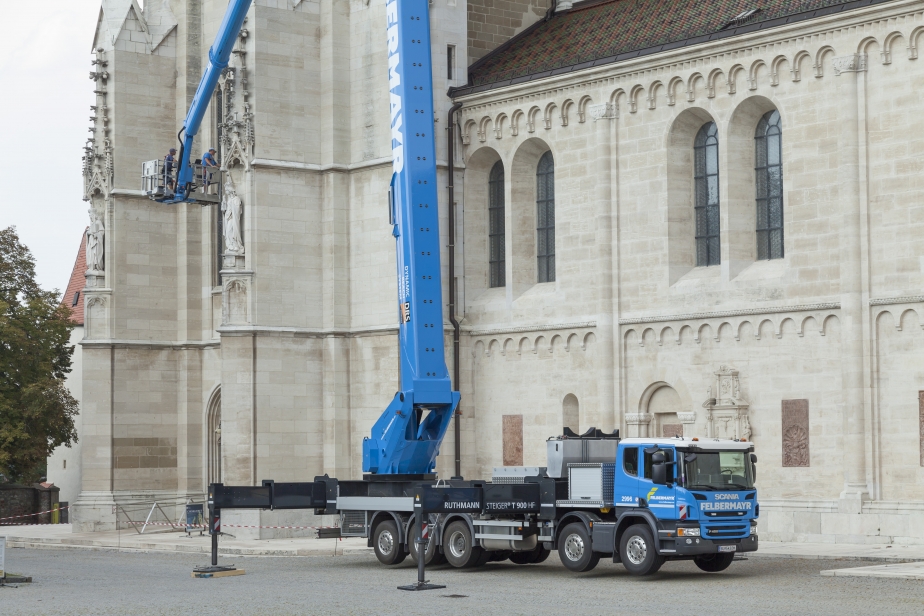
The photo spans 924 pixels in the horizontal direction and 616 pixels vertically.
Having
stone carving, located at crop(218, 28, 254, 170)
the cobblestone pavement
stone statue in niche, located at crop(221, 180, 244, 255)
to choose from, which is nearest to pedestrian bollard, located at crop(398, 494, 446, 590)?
the cobblestone pavement

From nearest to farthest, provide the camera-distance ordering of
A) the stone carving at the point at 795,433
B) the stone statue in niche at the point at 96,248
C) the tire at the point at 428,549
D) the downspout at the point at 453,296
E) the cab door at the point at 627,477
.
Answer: the cab door at the point at 627,477
the tire at the point at 428,549
the stone carving at the point at 795,433
the downspout at the point at 453,296
the stone statue in niche at the point at 96,248

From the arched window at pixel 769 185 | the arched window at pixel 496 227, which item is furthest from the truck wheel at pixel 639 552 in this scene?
the arched window at pixel 496 227

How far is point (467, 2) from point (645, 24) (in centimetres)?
604

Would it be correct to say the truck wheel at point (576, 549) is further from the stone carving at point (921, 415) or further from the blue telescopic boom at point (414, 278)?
the stone carving at point (921, 415)

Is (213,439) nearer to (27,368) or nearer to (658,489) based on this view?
(27,368)

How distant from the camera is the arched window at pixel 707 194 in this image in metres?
37.7

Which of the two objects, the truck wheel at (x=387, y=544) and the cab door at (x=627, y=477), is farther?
the truck wheel at (x=387, y=544)

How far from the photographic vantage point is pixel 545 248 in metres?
41.6

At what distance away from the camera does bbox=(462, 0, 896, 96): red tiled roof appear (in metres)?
36.1

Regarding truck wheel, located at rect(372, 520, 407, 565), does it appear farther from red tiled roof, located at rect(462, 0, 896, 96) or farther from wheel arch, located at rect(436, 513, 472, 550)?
red tiled roof, located at rect(462, 0, 896, 96)

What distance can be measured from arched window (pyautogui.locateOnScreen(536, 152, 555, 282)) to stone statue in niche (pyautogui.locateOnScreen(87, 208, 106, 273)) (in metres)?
12.8

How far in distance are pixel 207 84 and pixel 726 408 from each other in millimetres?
15784

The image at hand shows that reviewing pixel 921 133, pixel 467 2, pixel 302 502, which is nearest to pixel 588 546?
pixel 302 502

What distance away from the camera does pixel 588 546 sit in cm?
2795
